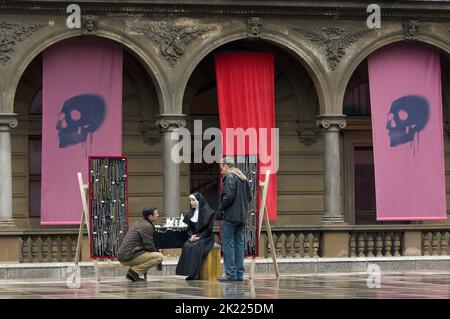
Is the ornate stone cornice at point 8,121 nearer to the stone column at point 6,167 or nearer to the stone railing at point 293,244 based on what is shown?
the stone column at point 6,167

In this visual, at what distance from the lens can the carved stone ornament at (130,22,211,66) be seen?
30781 millimetres

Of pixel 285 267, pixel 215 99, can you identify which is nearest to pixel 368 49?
pixel 215 99

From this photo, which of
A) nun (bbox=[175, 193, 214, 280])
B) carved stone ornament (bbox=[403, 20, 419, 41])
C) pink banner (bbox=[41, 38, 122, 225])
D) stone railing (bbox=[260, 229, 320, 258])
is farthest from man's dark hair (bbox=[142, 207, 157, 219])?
carved stone ornament (bbox=[403, 20, 419, 41])

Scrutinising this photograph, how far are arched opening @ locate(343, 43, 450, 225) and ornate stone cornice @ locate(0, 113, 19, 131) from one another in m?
8.28

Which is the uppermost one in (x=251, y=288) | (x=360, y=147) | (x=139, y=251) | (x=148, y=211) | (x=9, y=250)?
(x=360, y=147)

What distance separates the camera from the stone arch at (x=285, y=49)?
31.0 metres

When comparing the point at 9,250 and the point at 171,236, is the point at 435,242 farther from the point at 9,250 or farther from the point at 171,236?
the point at 9,250

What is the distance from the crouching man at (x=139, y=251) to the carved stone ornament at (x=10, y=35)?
7.77 metres

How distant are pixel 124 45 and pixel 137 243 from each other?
26.9ft

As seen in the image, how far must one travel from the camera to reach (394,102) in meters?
32.2

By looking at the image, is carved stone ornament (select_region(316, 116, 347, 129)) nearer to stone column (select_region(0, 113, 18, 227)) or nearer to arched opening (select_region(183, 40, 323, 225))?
arched opening (select_region(183, 40, 323, 225))

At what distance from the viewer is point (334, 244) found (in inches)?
1228

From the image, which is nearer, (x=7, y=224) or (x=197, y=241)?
(x=197, y=241)

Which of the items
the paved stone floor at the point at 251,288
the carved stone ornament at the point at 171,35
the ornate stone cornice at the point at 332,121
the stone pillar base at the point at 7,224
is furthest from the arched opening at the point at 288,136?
the paved stone floor at the point at 251,288
